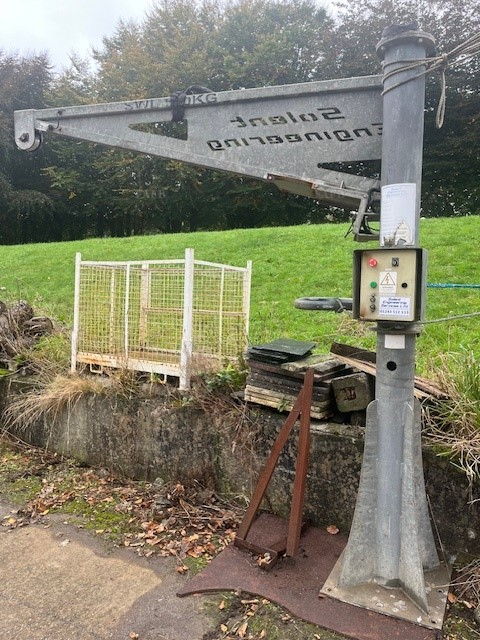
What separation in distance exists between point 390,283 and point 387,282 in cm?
1

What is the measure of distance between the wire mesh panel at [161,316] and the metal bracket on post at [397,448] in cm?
157

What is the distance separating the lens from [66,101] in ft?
72.6

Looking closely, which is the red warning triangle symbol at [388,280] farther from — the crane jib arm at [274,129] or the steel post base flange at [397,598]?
the steel post base flange at [397,598]

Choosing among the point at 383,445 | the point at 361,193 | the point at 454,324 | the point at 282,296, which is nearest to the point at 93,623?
the point at 383,445

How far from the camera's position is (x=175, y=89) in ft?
67.3

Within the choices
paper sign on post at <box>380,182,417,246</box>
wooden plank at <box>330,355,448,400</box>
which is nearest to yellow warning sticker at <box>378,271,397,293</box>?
paper sign on post at <box>380,182,417,246</box>

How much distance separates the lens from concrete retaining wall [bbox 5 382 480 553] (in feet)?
8.32

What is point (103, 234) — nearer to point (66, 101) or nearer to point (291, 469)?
point (66, 101)

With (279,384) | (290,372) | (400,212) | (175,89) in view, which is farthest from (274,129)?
(175,89)

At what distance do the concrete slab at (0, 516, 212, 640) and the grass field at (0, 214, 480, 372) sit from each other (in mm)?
2136

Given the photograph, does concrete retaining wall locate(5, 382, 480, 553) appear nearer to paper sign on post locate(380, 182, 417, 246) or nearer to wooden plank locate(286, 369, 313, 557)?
wooden plank locate(286, 369, 313, 557)

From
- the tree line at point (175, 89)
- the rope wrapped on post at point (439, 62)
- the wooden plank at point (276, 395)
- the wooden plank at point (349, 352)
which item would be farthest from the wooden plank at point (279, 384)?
the tree line at point (175, 89)

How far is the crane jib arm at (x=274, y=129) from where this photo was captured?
2252 mm

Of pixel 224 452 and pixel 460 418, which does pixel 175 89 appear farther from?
pixel 460 418
